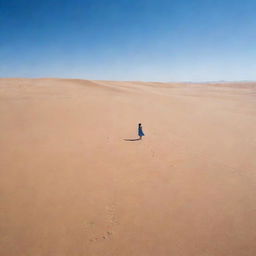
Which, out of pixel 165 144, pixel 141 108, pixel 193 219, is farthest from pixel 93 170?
pixel 141 108

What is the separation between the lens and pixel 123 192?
570cm

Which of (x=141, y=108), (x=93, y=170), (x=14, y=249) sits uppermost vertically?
(x=141, y=108)

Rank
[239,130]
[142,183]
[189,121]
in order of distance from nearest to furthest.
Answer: [142,183] < [239,130] < [189,121]

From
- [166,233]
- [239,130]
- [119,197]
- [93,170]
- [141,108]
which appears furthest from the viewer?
[141,108]

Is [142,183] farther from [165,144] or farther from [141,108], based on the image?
[141,108]

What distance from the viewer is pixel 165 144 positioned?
967cm

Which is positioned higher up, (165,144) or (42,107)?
(42,107)

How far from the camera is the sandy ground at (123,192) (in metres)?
4.09

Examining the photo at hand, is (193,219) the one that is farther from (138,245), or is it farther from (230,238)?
(138,245)

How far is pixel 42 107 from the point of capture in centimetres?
1453

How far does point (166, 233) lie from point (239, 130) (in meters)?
10.6

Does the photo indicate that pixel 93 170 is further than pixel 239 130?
No

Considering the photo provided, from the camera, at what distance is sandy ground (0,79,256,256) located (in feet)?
13.4

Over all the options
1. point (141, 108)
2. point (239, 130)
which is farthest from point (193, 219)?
point (141, 108)
